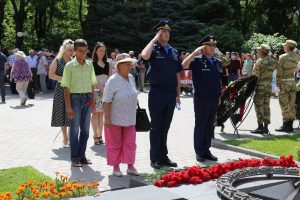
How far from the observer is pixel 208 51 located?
8070mm

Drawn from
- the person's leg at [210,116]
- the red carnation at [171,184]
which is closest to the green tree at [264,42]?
the person's leg at [210,116]

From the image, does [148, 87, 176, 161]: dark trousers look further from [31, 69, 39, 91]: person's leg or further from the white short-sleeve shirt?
[31, 69, 39, 91]: person's leg

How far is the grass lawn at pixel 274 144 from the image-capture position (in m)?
8.99

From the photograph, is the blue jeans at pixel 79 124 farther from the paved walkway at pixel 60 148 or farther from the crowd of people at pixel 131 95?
the paved walkway at pixel 60 148

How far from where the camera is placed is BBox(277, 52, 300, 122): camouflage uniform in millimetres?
11414

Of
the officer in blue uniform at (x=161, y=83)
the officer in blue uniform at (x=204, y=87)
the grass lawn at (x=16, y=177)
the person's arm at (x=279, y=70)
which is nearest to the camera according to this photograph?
the grass lawn at (x=16, y=177)

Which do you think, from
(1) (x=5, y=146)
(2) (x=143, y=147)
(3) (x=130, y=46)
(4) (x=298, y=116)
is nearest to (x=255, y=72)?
(4) (x=298, y=116)

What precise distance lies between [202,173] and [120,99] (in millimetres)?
2187

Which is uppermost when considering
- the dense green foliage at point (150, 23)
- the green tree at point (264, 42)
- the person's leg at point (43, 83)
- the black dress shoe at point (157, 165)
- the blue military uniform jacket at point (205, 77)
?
the dense green foliage at point (150, 23)

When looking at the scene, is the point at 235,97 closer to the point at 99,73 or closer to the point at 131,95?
the point at 99,73

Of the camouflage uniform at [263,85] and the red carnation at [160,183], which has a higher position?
the camouflage uniform at [263,85]

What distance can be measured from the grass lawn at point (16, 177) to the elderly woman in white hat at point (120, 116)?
107 cm

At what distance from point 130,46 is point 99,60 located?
72.6 ft

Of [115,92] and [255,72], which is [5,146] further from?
[255,72]
